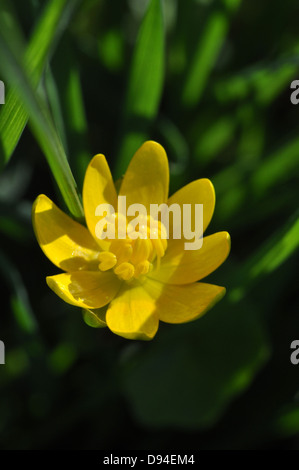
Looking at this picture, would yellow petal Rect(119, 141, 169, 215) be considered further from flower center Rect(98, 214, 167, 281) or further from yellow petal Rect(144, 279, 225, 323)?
yellow petal Rect(144, 279, 225, 323)

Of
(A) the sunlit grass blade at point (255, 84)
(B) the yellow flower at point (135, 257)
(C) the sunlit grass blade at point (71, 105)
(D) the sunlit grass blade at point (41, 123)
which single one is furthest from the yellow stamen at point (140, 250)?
(A) the sunlit grass blade at point (255, 84)

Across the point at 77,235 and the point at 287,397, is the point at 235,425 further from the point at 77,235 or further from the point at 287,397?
the point at 77,235

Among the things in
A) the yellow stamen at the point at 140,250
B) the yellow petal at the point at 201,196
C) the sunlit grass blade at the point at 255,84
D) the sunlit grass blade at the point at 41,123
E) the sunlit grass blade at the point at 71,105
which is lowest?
the sunlit grass blade at the point at 41,123

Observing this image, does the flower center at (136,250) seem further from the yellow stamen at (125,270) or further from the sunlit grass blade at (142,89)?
the sunlit grass blade at (142,89)

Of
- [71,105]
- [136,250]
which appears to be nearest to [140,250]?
[136,250]

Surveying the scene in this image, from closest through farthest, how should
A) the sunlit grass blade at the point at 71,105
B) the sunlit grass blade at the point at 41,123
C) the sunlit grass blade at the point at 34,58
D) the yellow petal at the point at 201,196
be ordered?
1. the sunlit grass blade at the point at 41,123
2. the sunlit grass blade at the point at 34,58
3. the yellow petal at the point at 201,196
4. the sunlit grass blade at the point at 71,105

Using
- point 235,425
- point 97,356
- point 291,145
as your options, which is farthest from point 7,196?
point 235,425

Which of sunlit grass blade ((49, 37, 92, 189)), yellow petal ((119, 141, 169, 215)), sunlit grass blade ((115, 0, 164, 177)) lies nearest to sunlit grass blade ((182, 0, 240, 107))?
sunlit grass blade ((115, 0, 164, 177))

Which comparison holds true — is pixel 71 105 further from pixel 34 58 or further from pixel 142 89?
pixel 34 58
